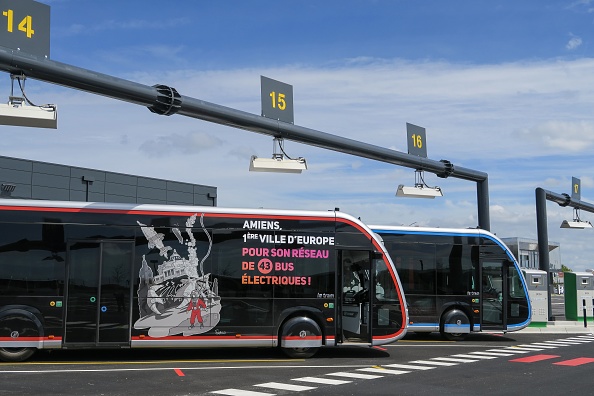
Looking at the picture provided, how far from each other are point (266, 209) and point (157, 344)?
12.3 ft

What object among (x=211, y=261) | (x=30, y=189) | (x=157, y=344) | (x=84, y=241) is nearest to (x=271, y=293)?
(x=211, y=261)

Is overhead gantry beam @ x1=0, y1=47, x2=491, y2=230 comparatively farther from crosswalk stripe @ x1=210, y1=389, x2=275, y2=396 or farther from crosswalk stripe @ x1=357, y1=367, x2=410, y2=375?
crosswalk stripe @ x1=210, y1=389, x2=275, y2=396

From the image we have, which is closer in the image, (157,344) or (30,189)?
(157,344)

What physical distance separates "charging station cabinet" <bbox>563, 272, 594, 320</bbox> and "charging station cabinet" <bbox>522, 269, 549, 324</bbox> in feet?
11.5

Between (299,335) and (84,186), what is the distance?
30.3 metres

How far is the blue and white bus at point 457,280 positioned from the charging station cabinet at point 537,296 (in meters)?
4.83

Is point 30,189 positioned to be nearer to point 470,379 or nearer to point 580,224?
point 580,224

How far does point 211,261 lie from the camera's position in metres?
15.3

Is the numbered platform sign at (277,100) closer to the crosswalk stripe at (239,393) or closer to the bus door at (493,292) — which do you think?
the crosswalk stripe at (239,393)

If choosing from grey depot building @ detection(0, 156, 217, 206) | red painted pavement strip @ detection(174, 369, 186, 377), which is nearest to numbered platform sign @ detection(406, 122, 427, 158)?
red painted pavement strip @ detection(174, 369, 186, 377)

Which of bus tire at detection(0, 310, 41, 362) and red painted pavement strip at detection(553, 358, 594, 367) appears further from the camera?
red painted pavement strip at detection(553, 358, 594, 367)

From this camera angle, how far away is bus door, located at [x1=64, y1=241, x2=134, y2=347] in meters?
14.3

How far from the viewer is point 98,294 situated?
14445 mm

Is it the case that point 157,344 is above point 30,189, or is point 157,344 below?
below
